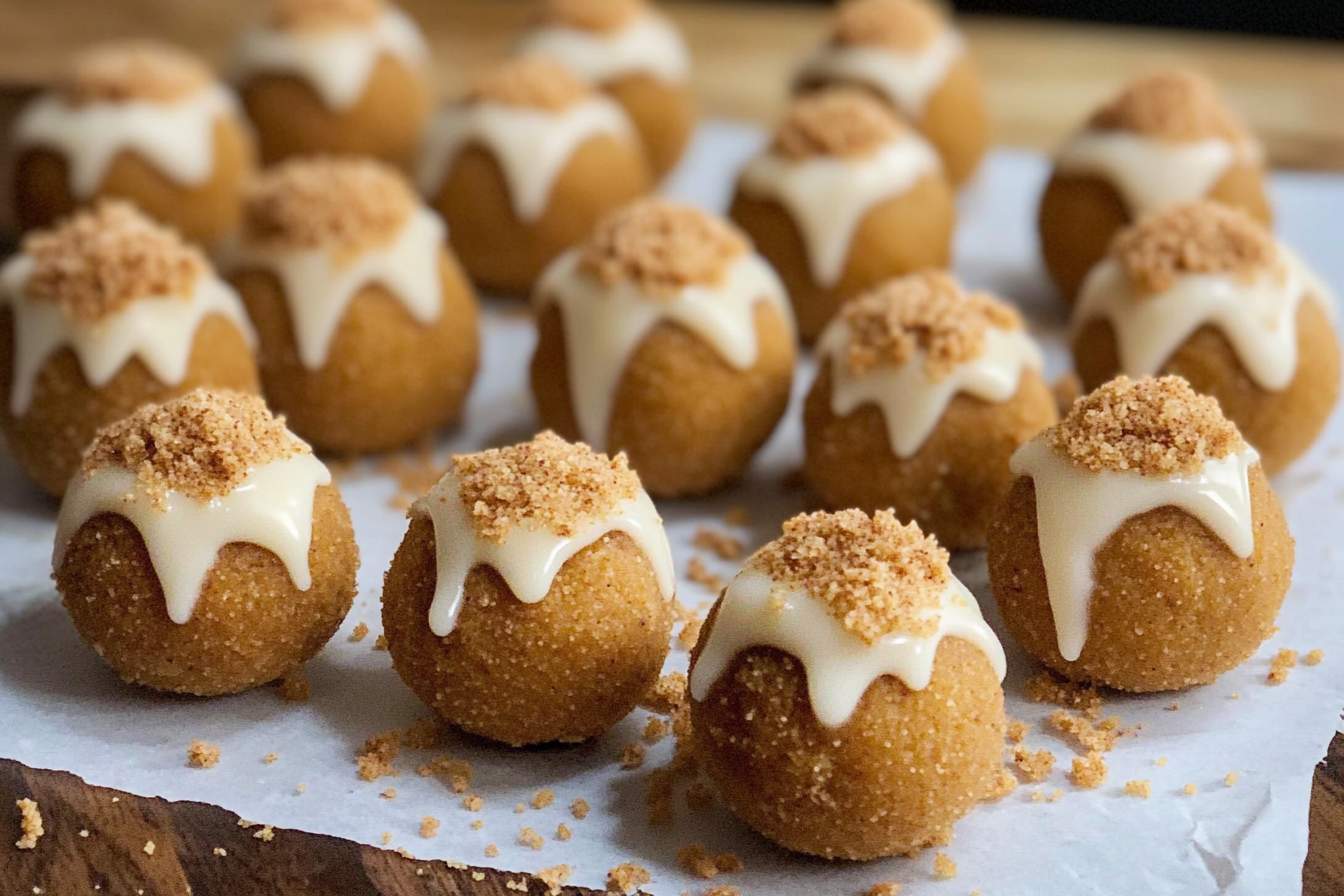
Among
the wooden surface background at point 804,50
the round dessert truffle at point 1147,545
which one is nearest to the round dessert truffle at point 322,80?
the wooden surface background at point 804,50

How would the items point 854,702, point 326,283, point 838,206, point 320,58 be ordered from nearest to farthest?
point 854,702 → point 326,283 → point 838,206 → point 320,58

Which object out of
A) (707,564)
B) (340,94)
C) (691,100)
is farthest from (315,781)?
(691,100)

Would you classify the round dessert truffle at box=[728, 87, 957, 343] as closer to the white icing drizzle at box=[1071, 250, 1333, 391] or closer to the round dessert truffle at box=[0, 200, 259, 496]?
the white icing drizzle at box=[1071, 250, 1333, 391]

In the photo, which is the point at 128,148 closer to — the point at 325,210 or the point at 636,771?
the point at 325,210

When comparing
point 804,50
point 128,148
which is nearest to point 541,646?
point 128,148

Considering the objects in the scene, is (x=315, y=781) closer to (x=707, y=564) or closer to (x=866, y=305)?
(x=707, y=564)

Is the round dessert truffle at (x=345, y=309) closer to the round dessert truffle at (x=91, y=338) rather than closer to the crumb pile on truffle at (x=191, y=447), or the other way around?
the round dessert truffle at (x=91, y=338)
